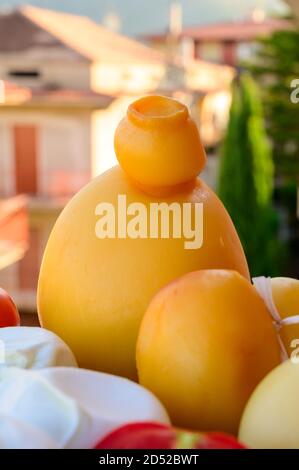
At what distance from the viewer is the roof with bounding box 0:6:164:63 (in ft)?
14.6

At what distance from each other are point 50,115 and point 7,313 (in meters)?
3.81

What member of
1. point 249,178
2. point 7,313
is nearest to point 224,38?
point 249,178

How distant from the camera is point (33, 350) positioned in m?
0.36

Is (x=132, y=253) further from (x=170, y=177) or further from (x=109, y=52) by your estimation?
(x=109, y=52)

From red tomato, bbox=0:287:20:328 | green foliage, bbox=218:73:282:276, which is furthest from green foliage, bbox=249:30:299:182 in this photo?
red tomato, bbox=0:287:20:328

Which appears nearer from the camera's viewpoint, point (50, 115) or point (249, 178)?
point (50, 115)

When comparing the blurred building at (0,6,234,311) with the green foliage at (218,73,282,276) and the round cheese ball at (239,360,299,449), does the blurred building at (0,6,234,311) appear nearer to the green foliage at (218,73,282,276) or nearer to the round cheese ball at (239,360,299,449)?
the green foliage at (218,73,282,276)

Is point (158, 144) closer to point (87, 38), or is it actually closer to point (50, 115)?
point (50, 115)

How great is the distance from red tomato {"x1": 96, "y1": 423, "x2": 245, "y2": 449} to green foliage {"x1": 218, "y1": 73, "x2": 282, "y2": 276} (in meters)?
4.52

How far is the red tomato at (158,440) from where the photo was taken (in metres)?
0.29

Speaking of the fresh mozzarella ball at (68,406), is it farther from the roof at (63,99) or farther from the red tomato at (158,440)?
the roof at (63,99)

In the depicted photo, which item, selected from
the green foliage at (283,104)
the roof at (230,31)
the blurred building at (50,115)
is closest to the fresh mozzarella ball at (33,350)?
the blurred building at (50,115)

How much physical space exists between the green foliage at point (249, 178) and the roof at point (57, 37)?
0.70 m

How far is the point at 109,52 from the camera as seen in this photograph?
4.62m
